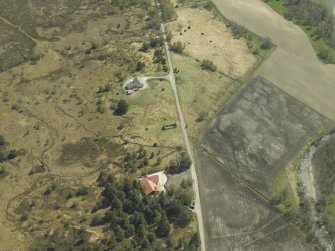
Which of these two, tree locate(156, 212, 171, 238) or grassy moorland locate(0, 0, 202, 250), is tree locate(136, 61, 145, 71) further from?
tree locate(156, 212, 171, 238)

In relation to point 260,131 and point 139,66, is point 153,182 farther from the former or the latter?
point 139,66

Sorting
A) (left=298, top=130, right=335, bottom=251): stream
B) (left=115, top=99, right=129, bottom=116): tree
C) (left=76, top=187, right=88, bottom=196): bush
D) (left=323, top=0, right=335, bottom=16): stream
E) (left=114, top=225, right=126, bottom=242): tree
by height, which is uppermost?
(left=323, top=0, right=335, bottom=16): stream

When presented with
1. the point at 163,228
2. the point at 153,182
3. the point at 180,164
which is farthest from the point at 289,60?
the point at 163,228

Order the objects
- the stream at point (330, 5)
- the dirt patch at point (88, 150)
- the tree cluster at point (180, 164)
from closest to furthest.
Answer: the tree cluster at point (180, 164) < the dirt patch at point (88, 150) < the stream at point (330, 5)

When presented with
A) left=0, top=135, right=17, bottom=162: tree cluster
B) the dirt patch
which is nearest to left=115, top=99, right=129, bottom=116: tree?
the dirt patch

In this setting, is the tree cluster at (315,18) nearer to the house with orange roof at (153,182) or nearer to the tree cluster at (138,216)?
the house with orange roof at (153,182)

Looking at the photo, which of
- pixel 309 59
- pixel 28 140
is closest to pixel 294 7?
pixel 309 59

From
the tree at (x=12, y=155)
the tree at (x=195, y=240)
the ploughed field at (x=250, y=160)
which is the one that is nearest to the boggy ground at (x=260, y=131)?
the ploughed field at (x=250, y=160)
